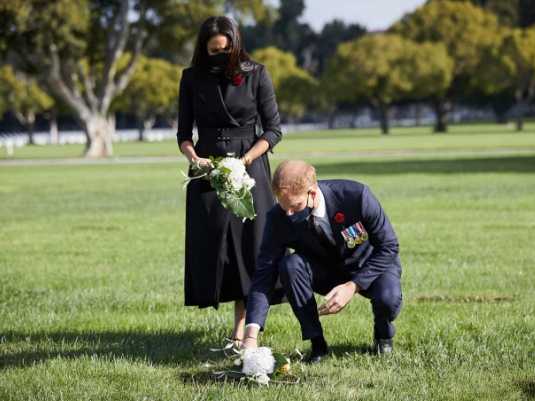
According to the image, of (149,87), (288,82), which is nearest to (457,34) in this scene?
(288,82)

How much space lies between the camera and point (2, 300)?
8180mm

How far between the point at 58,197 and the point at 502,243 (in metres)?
11.9

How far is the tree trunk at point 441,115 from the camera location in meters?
79.3

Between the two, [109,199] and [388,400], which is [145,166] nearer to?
[109,199]

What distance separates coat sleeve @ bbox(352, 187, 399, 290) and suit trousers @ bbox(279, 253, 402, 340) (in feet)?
0.40

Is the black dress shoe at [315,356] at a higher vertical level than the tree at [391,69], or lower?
lower

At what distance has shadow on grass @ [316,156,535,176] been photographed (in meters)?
25.9

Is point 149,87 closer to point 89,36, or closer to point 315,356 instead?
point 89,36

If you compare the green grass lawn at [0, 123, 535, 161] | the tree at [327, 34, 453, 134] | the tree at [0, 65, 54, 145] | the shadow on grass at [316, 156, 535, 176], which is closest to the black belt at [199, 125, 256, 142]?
the shadow on grass at [316, 156, 535, 176]

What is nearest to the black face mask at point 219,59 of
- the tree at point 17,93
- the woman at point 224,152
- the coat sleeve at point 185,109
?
the woman at point 224,152

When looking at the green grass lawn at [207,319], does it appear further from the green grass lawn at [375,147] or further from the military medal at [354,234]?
the green grass lawn at [375,147]

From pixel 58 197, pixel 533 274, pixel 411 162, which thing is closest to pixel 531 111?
pixel 411 162

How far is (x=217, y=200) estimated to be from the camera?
6.05 m

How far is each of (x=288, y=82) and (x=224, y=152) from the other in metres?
89.1
